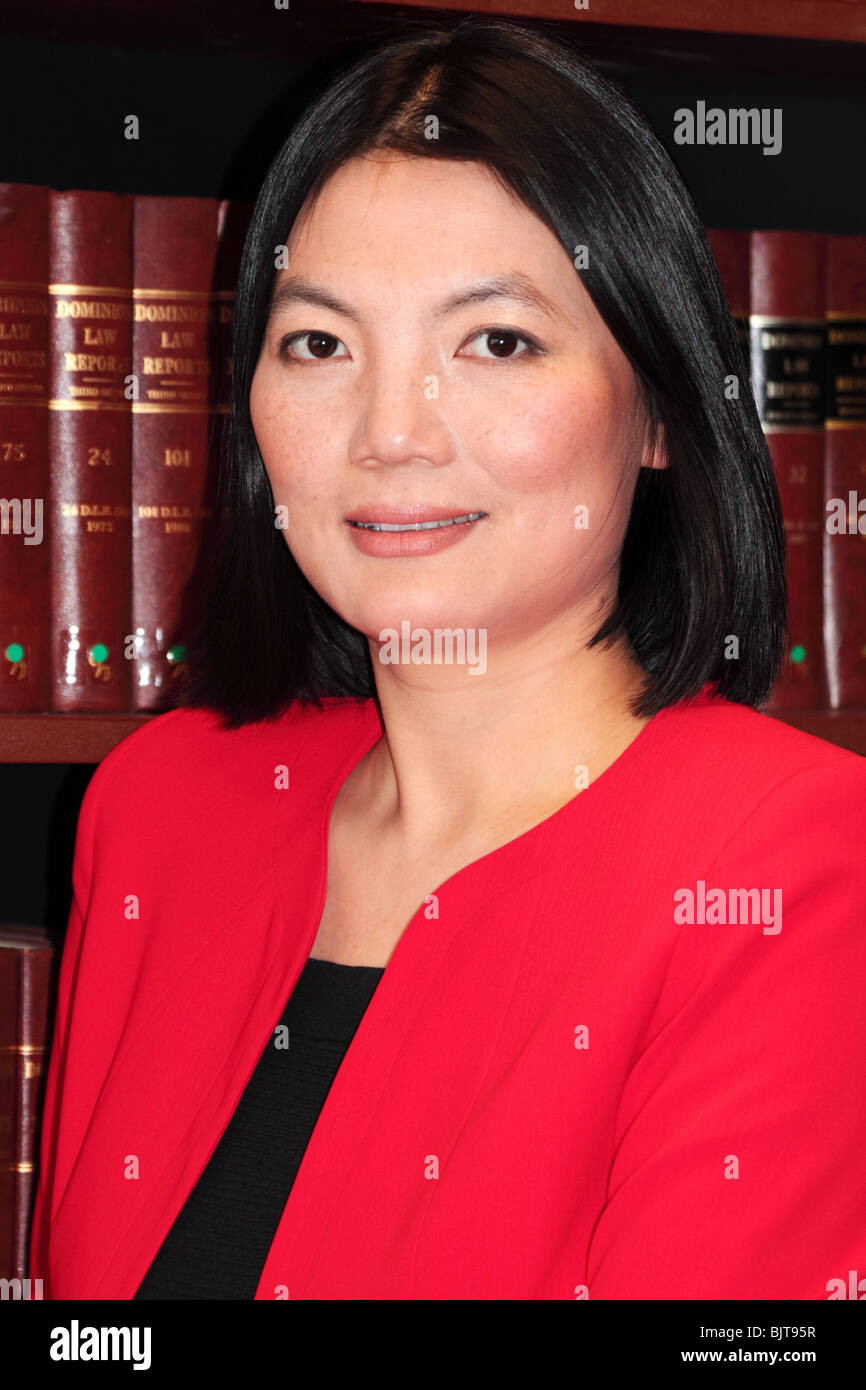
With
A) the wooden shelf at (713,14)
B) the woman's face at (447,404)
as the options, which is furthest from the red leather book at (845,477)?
the woman's face at (447,404)

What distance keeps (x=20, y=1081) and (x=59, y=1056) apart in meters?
0.10

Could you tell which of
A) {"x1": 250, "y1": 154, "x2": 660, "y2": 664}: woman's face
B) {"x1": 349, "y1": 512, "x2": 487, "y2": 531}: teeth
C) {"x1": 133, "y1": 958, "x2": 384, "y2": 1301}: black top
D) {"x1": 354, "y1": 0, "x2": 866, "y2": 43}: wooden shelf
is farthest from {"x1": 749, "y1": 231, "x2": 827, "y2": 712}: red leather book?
{"x1": 133, "y1": 958, "x2": 384, "y2": 1301}: black top

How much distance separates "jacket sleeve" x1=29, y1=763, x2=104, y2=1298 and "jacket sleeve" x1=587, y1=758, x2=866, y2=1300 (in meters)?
0.48

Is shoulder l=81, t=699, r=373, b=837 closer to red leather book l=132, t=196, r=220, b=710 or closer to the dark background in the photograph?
red leather book l=132, t=196, r=220, b=710

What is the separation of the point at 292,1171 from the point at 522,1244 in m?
0.17

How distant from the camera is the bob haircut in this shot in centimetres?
88

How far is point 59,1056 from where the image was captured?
1.13 m

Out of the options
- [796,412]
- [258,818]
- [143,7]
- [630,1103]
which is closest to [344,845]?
[258,818]

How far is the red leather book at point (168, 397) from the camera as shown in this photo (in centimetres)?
112

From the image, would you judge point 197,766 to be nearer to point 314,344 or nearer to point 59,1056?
point 59,1056

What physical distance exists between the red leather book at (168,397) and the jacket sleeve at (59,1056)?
0.41 ft

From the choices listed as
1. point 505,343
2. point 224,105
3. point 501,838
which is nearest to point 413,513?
point 505,343
